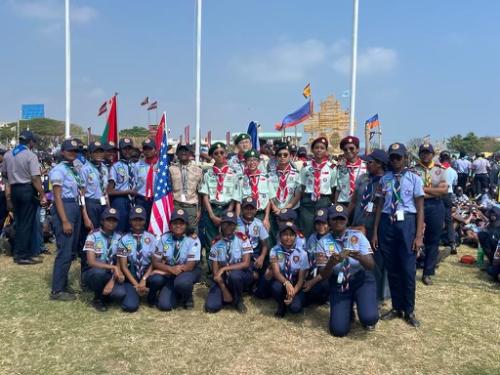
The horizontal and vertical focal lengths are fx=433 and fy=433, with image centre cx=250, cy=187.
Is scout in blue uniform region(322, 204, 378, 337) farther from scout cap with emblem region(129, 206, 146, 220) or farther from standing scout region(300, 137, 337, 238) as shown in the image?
scout cap with emblem region(129, 206, 146, 220)

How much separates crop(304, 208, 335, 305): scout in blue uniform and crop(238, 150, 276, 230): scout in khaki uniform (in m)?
1.09

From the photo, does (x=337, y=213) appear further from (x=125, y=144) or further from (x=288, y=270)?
(x=125, y=144)

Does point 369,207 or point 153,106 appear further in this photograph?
point 153,106

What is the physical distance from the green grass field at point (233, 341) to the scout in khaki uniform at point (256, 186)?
1.25m

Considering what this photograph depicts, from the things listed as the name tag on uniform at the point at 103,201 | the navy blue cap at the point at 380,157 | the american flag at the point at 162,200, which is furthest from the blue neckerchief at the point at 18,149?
the navy blue cap at the point at 380,157

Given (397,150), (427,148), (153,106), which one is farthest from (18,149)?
(153,106)

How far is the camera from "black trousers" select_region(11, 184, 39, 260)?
7.18 metres

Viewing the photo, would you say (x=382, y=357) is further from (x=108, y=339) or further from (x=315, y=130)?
(x=315, y=130)

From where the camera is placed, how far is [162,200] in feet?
20.1

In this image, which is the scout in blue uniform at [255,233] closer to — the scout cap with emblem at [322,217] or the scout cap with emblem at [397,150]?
the scout cap with emblem at [322,217]

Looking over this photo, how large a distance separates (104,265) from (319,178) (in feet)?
9.71

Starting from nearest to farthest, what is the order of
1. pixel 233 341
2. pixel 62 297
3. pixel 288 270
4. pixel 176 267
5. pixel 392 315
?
pixel 233 341, pixel 392 315, pixel 288 270, pixel 176 267, pixel 62 297

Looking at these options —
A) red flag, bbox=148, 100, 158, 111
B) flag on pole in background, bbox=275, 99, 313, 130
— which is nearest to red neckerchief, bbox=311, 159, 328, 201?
flag on pole in background, bbox=275, 99, 313, 130

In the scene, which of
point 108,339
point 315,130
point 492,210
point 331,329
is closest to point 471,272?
point 492,210
